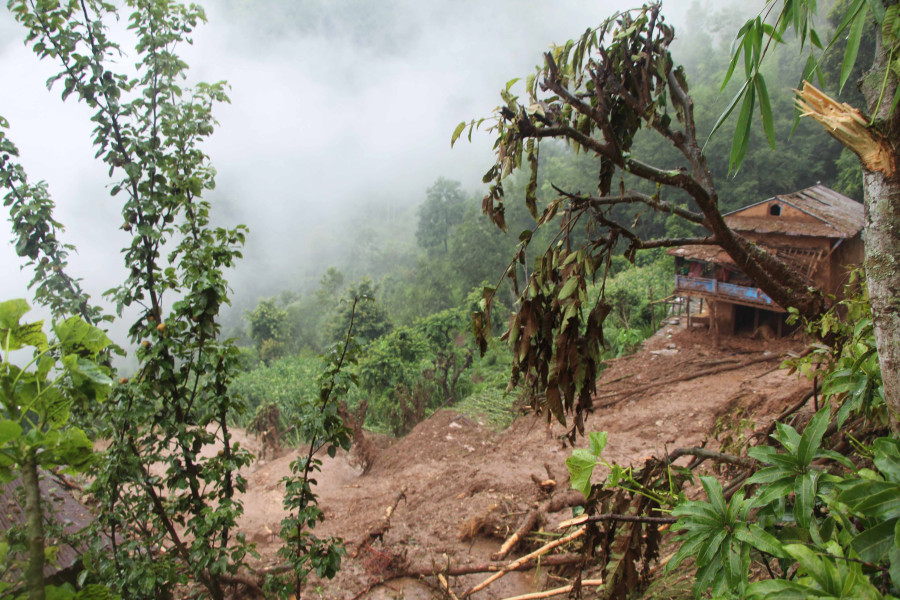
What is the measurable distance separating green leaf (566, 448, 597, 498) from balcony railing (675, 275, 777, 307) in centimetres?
773

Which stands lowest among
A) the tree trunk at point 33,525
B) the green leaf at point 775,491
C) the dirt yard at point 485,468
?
the dirt yard at point 485,468

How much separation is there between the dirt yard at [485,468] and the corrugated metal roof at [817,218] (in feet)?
6.00

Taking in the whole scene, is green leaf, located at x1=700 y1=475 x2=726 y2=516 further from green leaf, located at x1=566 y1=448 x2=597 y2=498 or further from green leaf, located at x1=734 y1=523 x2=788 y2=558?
green leaf, located at x1=566 y1=448 x2=597 y2=498

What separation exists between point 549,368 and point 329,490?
5.11 meters

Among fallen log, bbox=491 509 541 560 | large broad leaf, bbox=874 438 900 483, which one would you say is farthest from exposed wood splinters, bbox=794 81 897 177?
fallen log, bbox=491 509 541 560

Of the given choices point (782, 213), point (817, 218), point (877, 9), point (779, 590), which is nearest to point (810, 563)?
point (779, 590)

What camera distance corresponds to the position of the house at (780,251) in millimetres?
7461

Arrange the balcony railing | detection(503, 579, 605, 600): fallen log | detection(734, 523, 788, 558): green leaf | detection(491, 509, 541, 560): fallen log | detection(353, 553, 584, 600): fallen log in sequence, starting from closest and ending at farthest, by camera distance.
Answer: detection(734, 523, 788, 558): green leaf → detection(503, 579, 605, 600): fallen log → detection(353, 553, 584, 600): fallen log → detection(491, 509, 541, 560): fallen log → the balcony railing

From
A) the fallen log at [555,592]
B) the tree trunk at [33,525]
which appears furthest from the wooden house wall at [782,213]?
the tree trunk at [33,525]

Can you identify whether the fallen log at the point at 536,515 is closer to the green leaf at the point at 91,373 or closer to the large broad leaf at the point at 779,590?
the large broad leaf at the point at 779,590

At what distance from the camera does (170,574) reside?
195 centimetres

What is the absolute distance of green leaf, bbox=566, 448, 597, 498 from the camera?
4.22 feet

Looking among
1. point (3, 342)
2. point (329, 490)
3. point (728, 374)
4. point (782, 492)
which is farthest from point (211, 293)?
point (728, 374)

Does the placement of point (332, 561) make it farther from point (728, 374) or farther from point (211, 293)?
point (728, 374)
